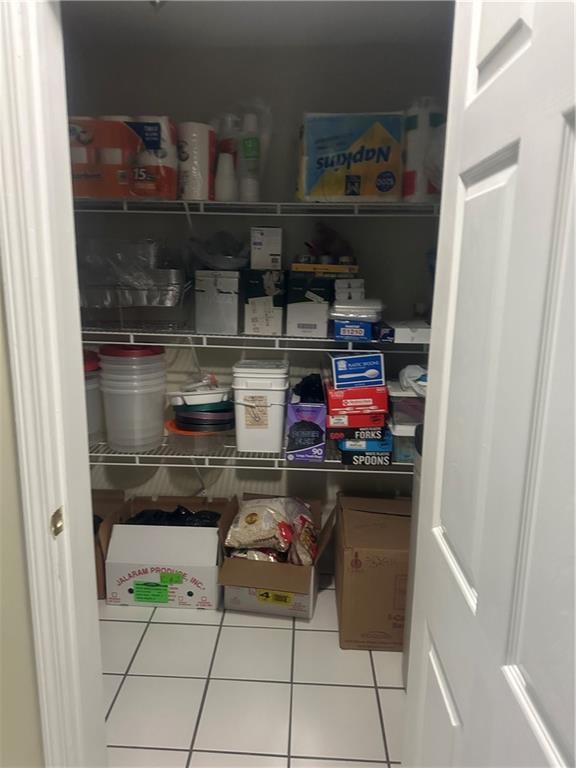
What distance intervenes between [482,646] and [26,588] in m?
0.76

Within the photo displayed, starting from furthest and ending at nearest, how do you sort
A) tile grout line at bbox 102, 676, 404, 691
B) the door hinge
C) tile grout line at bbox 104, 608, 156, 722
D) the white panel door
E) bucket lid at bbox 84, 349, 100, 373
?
bucket lid at bbox 84, 349, 100, 373
tile grout line at bbox 102, 676, 404, 691
tile grout line at bbox 104, 608, 156, 722
the door hinge
the white panel door

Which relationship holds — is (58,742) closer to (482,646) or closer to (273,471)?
(482,646)

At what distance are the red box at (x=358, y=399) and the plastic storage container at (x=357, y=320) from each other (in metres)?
0.19

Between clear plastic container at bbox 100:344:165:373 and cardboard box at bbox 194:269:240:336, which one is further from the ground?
cardboard box at bbox 194:269:240:336

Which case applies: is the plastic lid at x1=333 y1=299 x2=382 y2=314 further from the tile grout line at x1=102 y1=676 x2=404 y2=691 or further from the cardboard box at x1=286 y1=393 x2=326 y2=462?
the tile grout line at x1=102 y1=676 x2=404 y2=691

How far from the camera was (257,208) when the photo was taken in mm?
2043

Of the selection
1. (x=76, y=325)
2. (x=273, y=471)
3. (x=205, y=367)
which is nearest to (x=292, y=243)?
(x=205, y=367)

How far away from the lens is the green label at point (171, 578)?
205 centimetres

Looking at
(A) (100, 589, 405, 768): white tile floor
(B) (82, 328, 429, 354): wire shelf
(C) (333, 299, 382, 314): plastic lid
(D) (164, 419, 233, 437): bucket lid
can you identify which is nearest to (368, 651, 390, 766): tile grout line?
(A) (100, 589, 405, 768): white tile floor

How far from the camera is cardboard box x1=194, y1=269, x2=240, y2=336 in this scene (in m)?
1.96

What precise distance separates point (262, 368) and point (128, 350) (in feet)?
1.67

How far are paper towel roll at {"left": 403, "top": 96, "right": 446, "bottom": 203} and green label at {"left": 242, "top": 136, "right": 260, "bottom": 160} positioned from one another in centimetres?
52

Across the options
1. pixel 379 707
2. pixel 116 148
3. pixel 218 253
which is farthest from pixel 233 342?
pixel 379 707

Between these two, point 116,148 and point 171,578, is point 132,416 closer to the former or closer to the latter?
point 171,578
